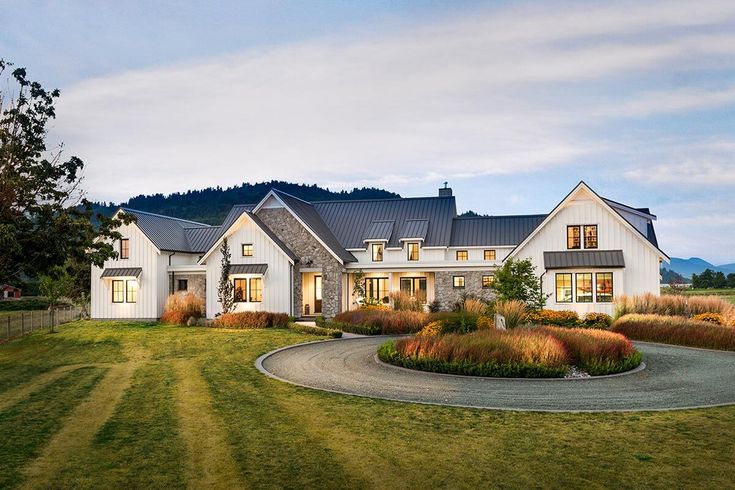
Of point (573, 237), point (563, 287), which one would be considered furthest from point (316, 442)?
point (573, 237)

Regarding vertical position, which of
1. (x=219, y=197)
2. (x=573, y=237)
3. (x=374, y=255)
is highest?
(x=219, y=197)

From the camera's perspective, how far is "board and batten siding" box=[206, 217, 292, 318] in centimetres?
3338

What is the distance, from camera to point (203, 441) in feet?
27.3

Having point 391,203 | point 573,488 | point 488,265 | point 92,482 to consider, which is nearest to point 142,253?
point 391,203

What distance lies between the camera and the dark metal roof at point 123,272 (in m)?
35.7

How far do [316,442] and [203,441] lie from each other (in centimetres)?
172

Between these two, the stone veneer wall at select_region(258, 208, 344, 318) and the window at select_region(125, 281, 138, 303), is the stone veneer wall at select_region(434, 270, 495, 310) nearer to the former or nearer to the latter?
the stone veneer wall at select_region(258, 208, 344, 318)

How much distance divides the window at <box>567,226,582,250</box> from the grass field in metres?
21.8

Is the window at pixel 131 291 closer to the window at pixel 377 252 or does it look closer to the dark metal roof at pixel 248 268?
the dark metal roof at pixel 248 268

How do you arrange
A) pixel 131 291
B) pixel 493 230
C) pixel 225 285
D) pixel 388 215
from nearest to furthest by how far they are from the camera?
pixel 225 285
pixel 131 291
pixel 493 230
pixel 388 215

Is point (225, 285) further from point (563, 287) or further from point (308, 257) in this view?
point (563, 287)

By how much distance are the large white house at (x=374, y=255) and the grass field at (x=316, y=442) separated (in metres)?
20.6

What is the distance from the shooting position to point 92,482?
6.70 metres

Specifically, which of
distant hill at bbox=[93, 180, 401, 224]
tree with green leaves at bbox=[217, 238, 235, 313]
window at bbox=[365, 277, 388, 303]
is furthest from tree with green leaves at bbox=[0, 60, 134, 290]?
distant hill at bbox=[93, 180, 401, 224]
